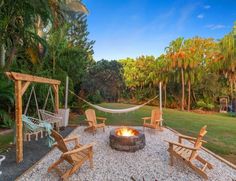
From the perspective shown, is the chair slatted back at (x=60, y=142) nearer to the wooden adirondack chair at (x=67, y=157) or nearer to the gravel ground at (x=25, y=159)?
the wooden adirondack chair at (x=67, y=157)

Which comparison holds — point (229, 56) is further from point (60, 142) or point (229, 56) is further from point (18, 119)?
point (18, 119)

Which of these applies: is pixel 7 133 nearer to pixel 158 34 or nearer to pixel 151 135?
pixel 151 135

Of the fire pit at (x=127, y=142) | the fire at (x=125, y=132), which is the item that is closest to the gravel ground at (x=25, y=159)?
the fire pit at (x=127, y=142)

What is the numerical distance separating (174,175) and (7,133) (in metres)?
5.07

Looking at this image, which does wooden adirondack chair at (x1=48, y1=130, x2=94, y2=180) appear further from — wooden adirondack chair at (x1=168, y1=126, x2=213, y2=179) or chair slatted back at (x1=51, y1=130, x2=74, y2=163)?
wooden adirondack chair at (x1=168, y1=126, x2=213, y2=179)

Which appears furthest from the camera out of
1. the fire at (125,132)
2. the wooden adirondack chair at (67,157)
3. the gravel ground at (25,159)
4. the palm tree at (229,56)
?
the palm tree at (229,56)

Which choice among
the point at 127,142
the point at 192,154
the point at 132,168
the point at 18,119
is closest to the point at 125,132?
the point at 127,142

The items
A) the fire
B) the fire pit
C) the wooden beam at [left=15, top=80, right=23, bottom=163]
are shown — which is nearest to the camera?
the wooden beam at [left=15, top=80, right=23, bottom=163]

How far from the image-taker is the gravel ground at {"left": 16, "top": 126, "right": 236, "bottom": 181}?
10.2ft

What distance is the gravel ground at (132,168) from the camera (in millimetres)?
3115

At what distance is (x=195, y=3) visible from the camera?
1159cm

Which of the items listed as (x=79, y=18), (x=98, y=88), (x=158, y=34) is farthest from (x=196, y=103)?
(x=79, y=18)

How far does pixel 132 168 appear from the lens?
3477 millimetres

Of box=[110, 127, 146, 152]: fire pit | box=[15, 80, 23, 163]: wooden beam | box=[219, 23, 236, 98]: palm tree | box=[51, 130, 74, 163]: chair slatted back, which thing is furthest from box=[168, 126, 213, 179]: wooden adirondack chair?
box=[219, 23, 236, 98]: palm tree
